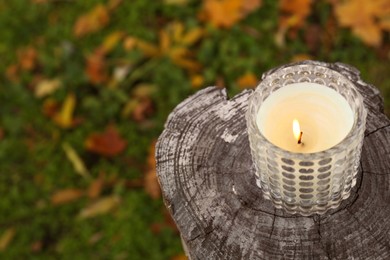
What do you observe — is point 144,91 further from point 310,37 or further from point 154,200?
point 310,37

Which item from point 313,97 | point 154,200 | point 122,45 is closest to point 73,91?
point 122,45

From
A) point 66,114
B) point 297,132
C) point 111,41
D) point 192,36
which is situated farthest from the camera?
point 111,41

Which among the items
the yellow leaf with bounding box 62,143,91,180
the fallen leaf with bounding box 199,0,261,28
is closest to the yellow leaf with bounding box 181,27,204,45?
the fallen leaf with bounding box 199,0,261,28

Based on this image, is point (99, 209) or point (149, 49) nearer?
point (99, 209)

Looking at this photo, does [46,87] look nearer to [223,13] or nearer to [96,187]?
[96,187]

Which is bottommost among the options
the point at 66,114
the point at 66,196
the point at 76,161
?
the point at 66,196

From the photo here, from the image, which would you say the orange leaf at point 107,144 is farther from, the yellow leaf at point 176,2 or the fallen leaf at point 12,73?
the yellow leaf at point 176,2

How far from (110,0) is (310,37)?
Answer: 1355 mm

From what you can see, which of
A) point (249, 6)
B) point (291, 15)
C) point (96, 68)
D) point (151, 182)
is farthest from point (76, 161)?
point (291, 15)

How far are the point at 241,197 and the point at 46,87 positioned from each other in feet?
7.45

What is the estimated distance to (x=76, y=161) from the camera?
3385 mm

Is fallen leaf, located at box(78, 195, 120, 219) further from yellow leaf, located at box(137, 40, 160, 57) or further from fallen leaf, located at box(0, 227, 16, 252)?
yellow leaf, located at box(137, 40, 160, 57)

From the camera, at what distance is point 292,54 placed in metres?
3.51

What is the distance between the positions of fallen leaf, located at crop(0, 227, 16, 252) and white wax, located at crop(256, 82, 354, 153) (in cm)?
211
